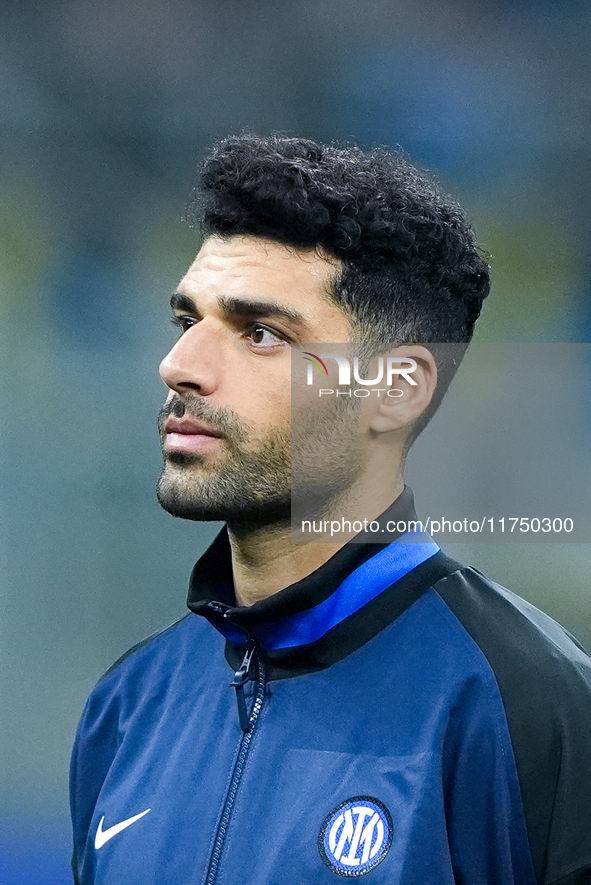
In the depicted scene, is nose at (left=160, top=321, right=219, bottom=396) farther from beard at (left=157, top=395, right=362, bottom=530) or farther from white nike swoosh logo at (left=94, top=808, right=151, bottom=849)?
white nike swoosh logo at (left=94, top=808, right=151, bottom=849)

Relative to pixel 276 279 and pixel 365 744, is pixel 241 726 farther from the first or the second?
pixel 276 279

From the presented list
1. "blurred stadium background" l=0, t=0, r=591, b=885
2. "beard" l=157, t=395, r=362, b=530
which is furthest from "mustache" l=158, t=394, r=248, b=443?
"blurred stadium background" l=0, t=0, r=591, b=885

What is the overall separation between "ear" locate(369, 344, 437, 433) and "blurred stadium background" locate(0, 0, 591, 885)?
62 centimetres

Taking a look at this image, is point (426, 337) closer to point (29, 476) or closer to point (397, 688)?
point (397, 688)

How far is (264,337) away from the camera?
2.79ft

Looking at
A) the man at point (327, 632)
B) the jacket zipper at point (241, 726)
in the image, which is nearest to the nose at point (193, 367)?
the man at point (327, 632)

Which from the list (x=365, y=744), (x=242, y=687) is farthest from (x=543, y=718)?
(x=242, y=687)

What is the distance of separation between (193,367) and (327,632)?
0.85 feet

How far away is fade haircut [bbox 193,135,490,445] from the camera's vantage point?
34.1 inches

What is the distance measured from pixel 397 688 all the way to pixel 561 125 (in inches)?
47.0

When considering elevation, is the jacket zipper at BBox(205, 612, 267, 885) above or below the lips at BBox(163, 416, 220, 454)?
below

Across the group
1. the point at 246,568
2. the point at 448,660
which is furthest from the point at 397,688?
the point at 246,568

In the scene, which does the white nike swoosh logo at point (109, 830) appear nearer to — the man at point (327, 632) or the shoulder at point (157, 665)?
the man at point (327, 632)

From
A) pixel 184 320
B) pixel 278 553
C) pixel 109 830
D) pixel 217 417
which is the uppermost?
pixel 184 320
